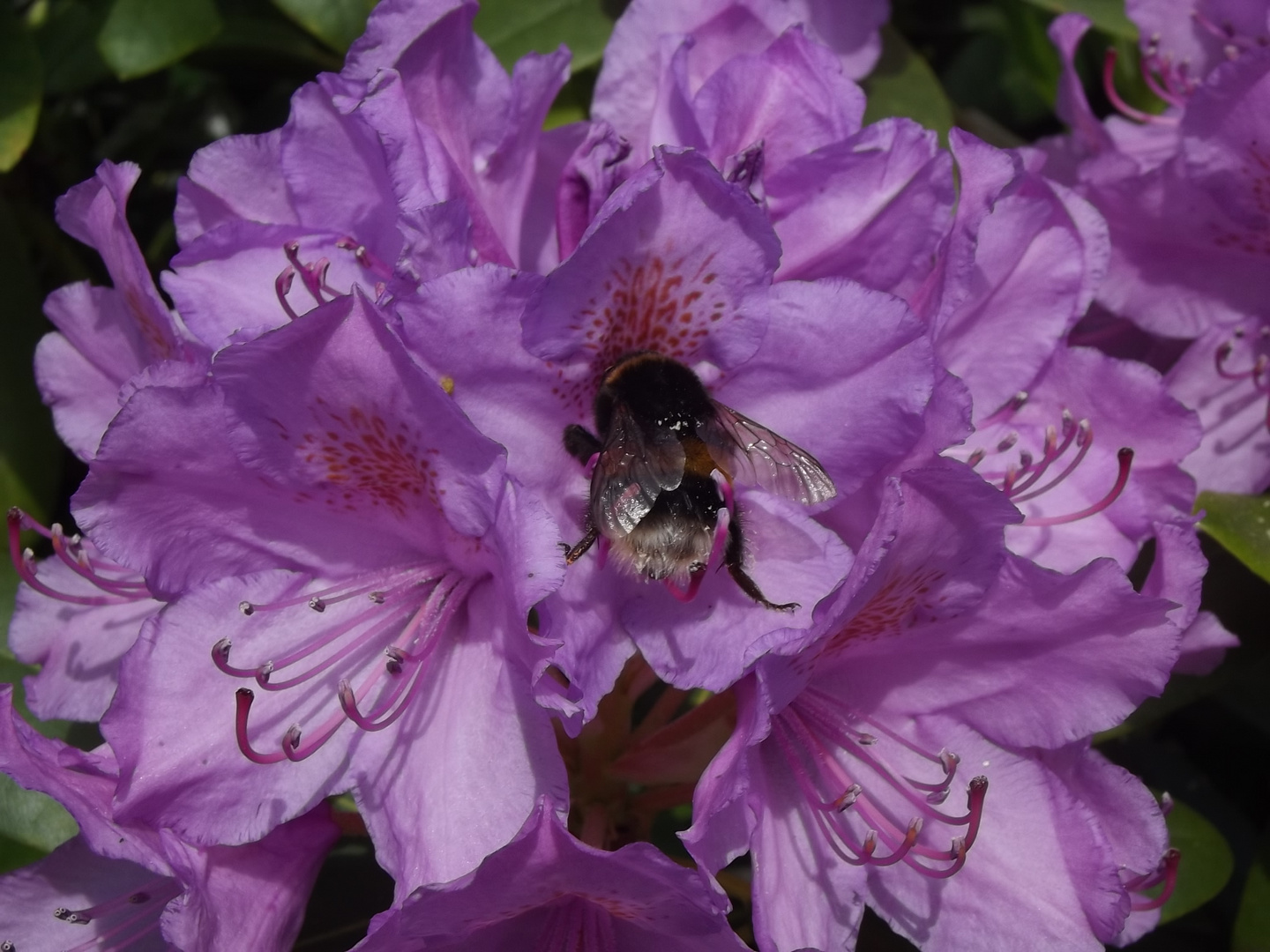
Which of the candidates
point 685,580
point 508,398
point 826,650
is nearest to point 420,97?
point 508,398

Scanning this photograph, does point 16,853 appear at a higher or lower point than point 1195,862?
higher

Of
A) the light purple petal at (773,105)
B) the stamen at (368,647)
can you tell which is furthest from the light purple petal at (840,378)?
the stamen at (368,647)

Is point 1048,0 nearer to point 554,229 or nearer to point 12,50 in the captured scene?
point 554,229

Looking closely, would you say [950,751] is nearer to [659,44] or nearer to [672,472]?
[672,472]

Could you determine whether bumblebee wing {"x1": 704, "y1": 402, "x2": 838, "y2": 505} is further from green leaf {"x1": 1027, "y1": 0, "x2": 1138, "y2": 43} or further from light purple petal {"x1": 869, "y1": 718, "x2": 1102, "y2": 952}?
green leaf {"x1": 1027, "y1": 0, "x2": 1138, "y2": 43}

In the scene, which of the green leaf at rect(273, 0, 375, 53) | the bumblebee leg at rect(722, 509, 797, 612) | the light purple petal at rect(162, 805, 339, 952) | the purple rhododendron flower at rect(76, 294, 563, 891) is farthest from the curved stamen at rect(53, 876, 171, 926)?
the green leaf at rect(273, 0, 375, 53)

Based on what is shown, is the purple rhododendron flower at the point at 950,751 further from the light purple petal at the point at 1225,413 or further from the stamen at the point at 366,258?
the light purple petal at the point at 1225,413

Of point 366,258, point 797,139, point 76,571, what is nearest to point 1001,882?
point 797,139
